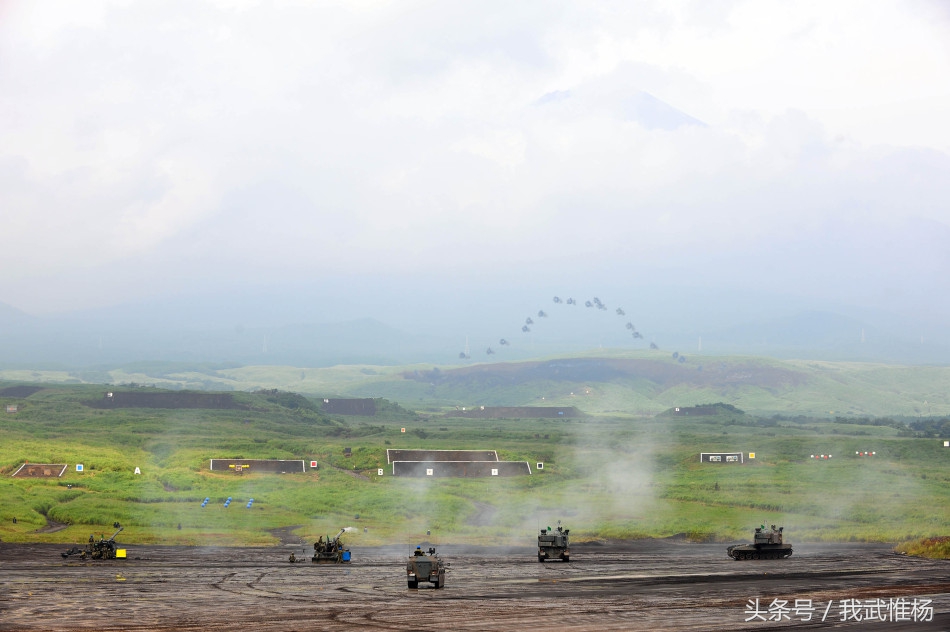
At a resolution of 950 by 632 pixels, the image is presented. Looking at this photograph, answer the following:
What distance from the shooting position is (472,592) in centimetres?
7150

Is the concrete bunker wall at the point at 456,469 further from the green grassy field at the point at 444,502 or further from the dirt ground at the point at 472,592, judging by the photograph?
the dirt ground at the point at 472,592

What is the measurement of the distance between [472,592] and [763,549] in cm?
4313

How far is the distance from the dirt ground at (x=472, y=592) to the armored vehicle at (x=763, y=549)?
1.83m

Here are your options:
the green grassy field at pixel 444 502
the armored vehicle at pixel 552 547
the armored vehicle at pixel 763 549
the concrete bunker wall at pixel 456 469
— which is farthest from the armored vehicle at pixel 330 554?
the concrete bunker wall at pixel 456 469

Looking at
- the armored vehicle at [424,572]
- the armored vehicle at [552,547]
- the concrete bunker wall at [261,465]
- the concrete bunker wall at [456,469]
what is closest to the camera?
the armored vehicle at [424,572]

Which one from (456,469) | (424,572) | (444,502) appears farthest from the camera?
→ (456,469)

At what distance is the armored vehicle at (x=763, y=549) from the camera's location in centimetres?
10306

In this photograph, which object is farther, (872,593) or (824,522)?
(824,522)

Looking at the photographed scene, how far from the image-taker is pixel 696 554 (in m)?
109

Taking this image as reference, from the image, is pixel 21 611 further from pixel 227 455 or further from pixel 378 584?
pixel 227 455

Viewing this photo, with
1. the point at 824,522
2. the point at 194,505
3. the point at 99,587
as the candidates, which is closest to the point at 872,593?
the point at 99,587

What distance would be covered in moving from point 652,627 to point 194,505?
103562 millimetres

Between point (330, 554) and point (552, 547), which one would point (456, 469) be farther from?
point (330, 554)

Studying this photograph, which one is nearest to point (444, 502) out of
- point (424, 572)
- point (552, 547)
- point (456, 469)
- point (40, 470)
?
point (456, 469)
